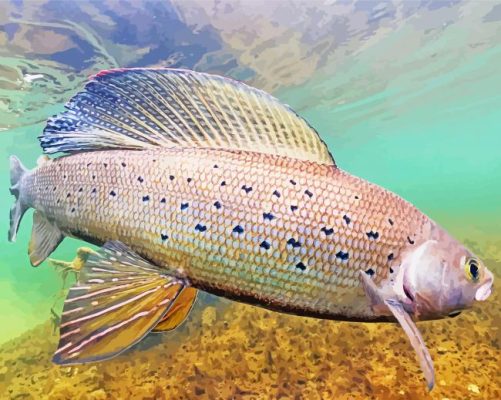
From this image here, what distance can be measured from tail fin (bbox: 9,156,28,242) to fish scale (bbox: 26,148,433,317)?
1.12 meters

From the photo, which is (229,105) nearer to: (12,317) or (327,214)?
(327,214)

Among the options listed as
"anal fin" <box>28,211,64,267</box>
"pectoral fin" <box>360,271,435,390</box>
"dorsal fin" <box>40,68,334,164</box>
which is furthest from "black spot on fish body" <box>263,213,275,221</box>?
"anal fin" <box>28,211,64,267</box>

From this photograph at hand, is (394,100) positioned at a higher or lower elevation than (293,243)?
lower

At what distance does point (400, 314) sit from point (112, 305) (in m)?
1.32

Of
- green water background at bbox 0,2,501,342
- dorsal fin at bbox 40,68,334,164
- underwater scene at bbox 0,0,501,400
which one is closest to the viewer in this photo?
dorsal fin at bbox 40,68,334,164

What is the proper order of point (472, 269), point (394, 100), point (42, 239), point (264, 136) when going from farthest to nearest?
point (394, 100) → point (42, 239) → point (264, 136) → point (472, 269)

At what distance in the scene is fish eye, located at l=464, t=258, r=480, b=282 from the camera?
1.87 meters

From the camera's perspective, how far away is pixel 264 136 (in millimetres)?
2184

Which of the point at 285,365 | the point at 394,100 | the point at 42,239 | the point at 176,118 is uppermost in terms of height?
the point at 176,118

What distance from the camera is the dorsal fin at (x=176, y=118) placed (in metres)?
2.18

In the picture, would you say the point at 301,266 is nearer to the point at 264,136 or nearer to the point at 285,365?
the point at 264,136

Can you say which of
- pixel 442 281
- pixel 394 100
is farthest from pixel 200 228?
pixel 394 100

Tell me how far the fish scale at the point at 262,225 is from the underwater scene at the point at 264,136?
32 mm

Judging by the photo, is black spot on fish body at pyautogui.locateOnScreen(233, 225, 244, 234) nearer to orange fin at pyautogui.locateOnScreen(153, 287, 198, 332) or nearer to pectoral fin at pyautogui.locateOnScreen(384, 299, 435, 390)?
orange fin at pyautogui.locateOnScreen(153, 287, 198, 332)
